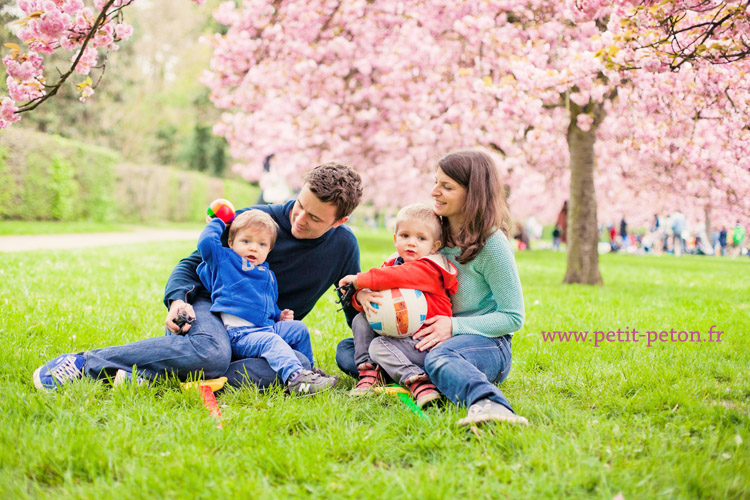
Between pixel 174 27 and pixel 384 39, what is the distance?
719 inches

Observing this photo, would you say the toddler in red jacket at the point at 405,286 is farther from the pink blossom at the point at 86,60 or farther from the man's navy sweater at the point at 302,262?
the pink blossom at the point at 86,60

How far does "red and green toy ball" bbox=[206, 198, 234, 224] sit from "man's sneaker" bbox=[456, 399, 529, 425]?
1.65 metres

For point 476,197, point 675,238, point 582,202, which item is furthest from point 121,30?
point 675,238

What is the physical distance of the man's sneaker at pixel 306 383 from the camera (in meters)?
2.67

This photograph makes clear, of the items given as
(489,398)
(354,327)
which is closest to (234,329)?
(354,327)

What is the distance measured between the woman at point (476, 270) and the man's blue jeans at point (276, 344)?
649mm

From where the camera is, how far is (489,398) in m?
2.36

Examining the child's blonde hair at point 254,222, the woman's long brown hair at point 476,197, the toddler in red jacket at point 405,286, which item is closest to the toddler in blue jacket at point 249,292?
the child's blonde hair at point 254,222

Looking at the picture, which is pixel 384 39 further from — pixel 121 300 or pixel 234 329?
pixel 234 329

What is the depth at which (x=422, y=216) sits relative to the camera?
290 cm

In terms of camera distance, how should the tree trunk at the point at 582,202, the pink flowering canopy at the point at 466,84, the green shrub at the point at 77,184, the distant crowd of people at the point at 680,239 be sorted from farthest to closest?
the green shrub at the point at 77,184
the distant crowd of people at the point at 680,239
the tree trunk at the point at 582,202
the pink flowering canopy at the point at 466,84

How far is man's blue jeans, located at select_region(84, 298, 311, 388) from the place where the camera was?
2.67m

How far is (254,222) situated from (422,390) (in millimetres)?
1264

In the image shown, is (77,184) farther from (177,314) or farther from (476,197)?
(476,197)
